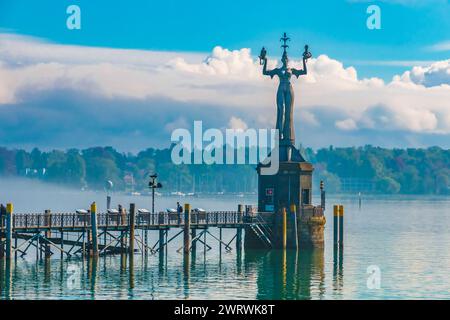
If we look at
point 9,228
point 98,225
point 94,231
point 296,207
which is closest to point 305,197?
point 296,207

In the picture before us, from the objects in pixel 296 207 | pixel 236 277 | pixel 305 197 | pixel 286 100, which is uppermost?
pixel 286 100

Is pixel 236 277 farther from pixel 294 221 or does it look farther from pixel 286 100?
pixel 286 100

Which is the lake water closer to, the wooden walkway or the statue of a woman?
the wooden walkway

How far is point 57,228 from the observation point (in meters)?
70.5

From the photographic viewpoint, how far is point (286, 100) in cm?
8250

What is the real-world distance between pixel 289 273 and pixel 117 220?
12.3 m

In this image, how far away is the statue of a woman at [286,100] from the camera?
8238 cm

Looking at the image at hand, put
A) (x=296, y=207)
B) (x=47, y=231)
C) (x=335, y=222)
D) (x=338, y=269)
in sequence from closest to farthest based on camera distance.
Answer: (x=47, y=231) → (x=338, y=269) → (x=296, y=207) → (x=335, y=222)

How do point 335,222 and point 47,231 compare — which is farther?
point 335,222

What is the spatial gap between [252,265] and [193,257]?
6.72 meters

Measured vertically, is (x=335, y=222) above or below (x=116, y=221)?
below

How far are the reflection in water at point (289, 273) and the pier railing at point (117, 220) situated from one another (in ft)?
11.2

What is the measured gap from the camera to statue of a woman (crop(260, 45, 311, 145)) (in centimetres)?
8238
